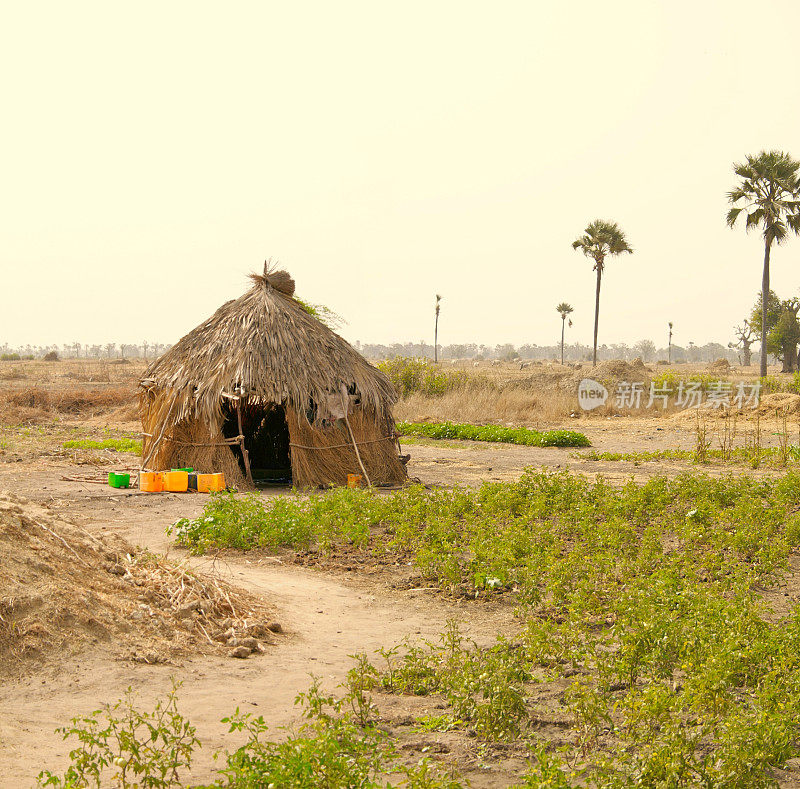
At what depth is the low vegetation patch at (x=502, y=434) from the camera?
19.1 m

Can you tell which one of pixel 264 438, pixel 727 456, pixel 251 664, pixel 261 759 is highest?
pixel 727 456

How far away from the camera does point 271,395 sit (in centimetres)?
1231

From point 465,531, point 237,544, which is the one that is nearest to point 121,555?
point 237,544

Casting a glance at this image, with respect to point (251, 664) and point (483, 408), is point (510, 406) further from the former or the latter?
point (251, 664)

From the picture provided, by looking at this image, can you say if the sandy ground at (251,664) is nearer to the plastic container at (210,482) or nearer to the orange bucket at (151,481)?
the plastic container at (210,482)

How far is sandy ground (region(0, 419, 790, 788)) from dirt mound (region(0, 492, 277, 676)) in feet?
0.53

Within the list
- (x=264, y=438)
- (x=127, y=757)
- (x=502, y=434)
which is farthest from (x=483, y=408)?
(x=127, y=757)

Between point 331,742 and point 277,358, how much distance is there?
9791mm

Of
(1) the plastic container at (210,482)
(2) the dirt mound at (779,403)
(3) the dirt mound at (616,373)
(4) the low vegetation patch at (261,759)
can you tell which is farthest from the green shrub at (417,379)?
(4) the low vegetation patch at (261,759)

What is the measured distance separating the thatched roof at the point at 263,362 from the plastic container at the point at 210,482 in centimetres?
89

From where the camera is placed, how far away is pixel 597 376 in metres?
31.3

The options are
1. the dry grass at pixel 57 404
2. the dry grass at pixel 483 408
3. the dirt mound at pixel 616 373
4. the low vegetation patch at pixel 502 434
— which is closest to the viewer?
the low vegetation patch at pixel 502 434

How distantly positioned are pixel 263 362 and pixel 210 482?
1963mm

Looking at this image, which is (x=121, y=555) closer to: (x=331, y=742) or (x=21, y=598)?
(x=21, y=598)
